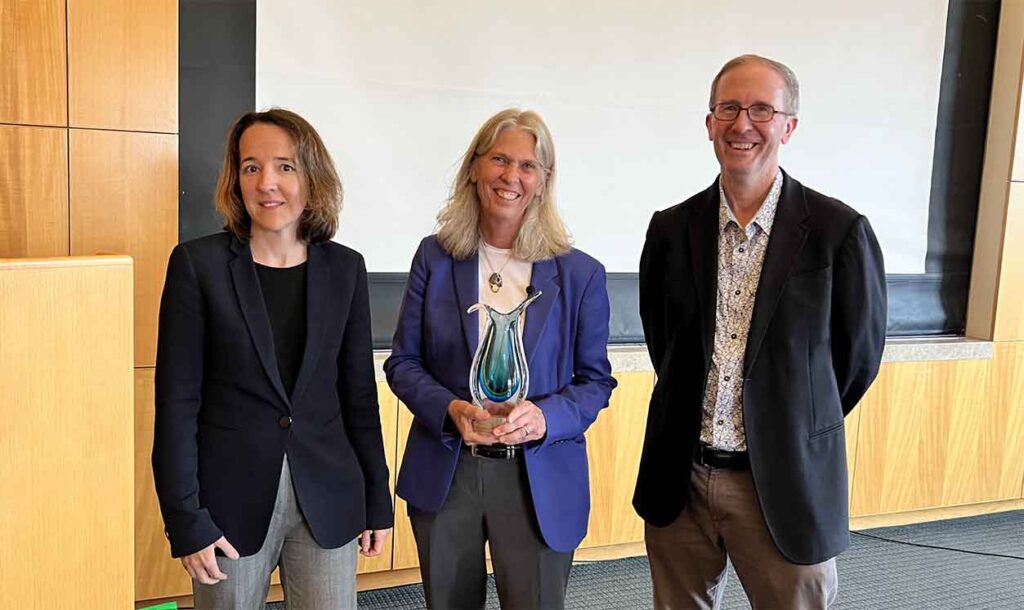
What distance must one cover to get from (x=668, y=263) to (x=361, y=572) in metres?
1.94

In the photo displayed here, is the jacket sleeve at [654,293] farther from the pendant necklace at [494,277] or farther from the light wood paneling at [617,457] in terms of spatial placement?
the light wood paneling at [617,457]

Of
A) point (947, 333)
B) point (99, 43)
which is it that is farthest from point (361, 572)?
point (947, 333)

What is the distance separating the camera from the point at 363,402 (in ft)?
6.51

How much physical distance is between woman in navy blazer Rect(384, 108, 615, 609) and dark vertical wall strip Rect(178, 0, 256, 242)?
136cm

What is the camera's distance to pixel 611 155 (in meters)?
3.89

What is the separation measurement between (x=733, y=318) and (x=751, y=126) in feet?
1.40

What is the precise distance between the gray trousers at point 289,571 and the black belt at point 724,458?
810 millimetres

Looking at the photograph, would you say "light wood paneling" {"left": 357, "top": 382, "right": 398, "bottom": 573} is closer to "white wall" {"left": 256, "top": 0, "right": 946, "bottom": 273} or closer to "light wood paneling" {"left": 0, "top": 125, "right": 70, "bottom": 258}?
"white wall" {"left": 256, "top": 0, "right": 946, "bottom": 273}

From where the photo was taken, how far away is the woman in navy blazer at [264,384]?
1.77 m

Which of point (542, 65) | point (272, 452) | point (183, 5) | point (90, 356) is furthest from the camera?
point (542, 65)

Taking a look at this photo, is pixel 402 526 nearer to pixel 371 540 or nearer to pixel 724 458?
pixel 371 540

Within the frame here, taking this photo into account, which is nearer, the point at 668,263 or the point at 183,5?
the point at 668,263

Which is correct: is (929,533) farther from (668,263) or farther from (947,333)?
(668,263)

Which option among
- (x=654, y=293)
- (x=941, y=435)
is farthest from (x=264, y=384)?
(x=941, y=435)
